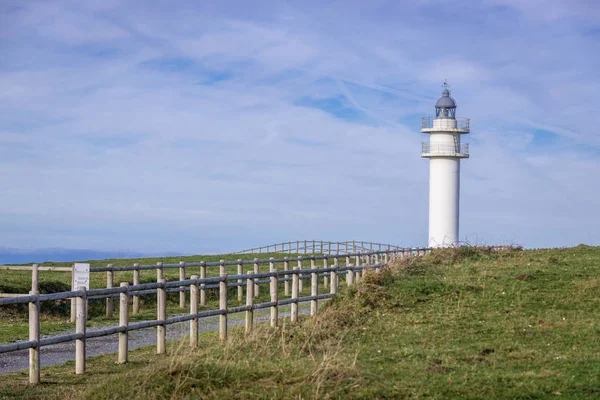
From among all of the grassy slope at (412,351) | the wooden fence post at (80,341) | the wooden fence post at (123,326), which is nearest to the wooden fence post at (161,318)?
the grassy slope at (412,351)

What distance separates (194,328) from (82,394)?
4.76 m

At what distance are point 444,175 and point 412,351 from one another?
3407cm

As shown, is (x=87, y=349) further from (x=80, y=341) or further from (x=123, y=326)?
(x=80, y=341)

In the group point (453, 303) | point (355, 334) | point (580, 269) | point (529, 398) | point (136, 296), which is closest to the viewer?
point (529, 398)

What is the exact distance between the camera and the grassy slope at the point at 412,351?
970cm

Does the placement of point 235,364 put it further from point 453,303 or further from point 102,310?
point 102,310

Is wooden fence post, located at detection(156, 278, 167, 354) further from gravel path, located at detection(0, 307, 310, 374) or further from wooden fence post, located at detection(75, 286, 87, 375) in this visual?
wooden fence post, located at detection(75, 286, 87, 375)

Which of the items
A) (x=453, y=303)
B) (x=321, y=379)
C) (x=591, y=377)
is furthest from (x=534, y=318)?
(x=321, y=379)

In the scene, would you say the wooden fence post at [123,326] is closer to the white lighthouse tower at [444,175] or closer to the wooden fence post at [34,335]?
the wooden fence post at [34,335]

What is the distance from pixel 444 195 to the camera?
148 ft

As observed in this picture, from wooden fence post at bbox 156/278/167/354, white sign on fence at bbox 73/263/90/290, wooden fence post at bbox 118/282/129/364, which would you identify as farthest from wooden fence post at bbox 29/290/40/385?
white sign on fence at bbox 73/263/90/290

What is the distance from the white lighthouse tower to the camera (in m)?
44.9

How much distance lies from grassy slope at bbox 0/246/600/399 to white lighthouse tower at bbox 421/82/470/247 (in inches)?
926

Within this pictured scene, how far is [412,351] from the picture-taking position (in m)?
12.2
